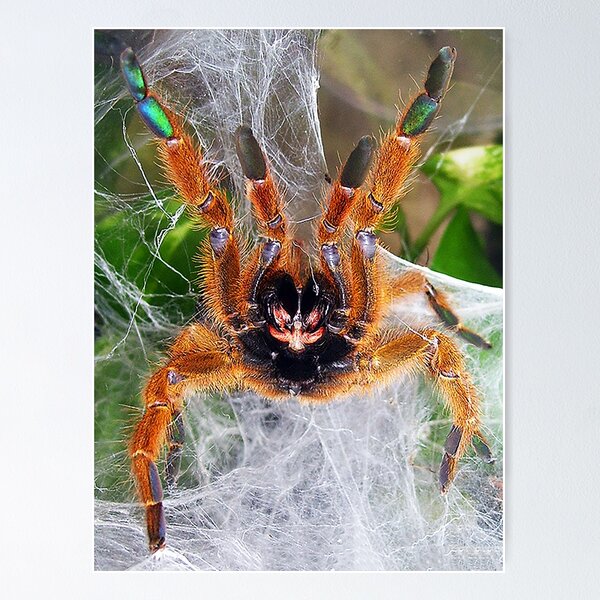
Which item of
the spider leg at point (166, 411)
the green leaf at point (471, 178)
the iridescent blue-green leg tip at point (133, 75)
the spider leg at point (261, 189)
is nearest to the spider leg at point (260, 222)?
the spider leg at point (261, 189)

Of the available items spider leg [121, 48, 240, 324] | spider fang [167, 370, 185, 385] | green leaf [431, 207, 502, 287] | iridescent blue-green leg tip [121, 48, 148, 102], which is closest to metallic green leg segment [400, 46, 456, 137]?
green leaf [431, 207, 502, 287]

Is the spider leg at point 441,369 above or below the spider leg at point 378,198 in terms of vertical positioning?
below

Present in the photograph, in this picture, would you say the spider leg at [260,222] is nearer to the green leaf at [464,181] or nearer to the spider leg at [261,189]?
the spider leg at [261,189]

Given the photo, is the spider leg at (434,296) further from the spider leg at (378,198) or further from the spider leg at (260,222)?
the spider leg at (260,222)

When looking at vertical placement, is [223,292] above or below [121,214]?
below

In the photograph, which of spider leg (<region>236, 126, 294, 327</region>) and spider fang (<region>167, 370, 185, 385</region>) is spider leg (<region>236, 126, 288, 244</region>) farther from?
spider fang (<region>167, 370, 185, 385</region>)
